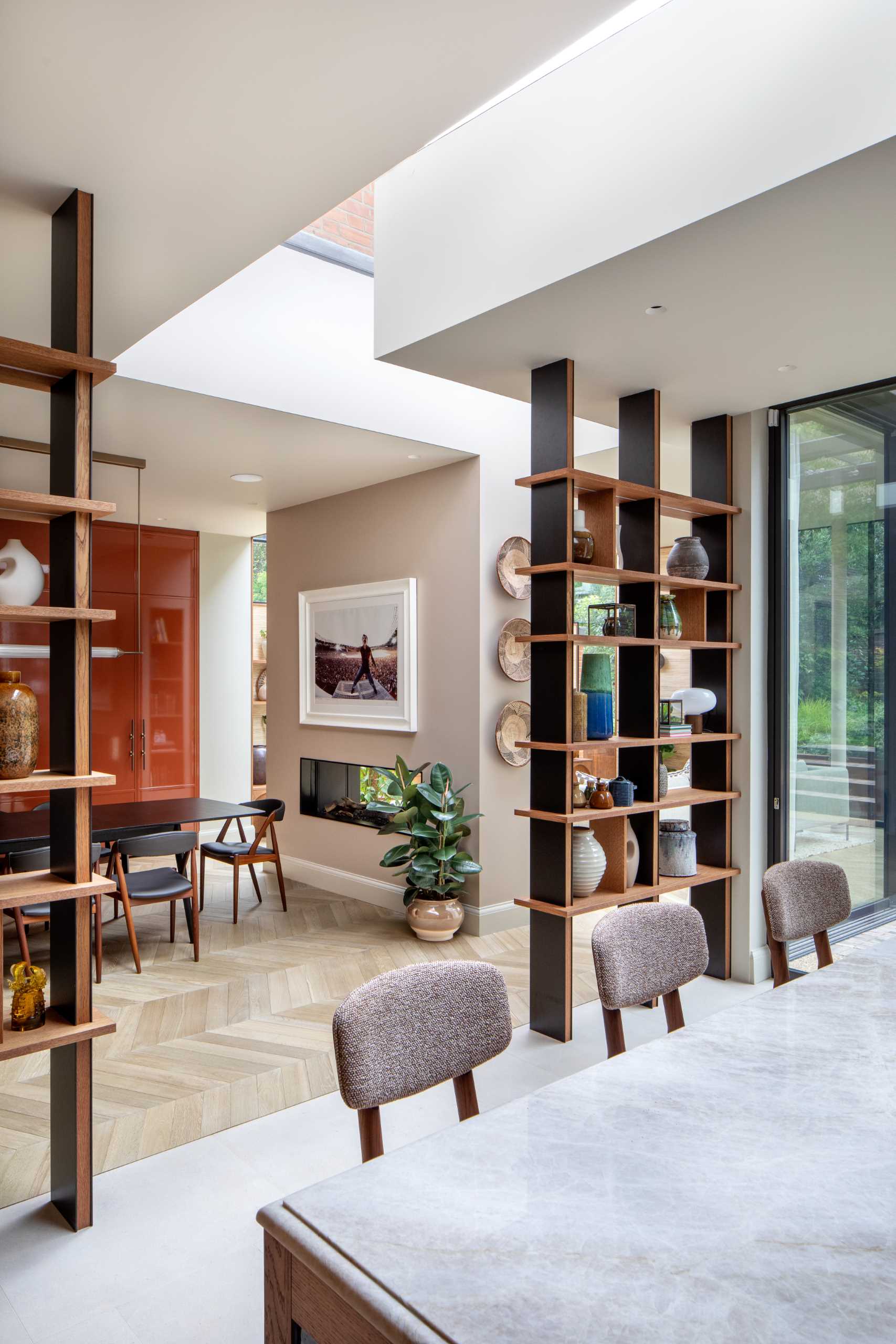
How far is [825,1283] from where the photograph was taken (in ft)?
3.19

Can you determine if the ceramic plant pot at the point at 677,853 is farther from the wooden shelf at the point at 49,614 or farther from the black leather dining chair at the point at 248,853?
the wooden shelf at the point at 49,614

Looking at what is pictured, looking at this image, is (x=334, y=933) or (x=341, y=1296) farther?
(x=334, y=933)

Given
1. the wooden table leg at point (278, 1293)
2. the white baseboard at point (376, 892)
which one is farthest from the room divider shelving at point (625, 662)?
the wooden table leg at point (278, 1293)

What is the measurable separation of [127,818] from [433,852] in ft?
5.40

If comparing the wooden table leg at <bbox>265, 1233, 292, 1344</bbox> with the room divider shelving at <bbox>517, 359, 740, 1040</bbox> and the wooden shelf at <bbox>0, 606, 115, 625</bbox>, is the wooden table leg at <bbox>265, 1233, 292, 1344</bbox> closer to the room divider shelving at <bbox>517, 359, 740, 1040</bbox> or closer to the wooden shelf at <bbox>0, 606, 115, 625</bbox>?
the wooden shelf at <bbox>0, 606, 115, 625</bbox>

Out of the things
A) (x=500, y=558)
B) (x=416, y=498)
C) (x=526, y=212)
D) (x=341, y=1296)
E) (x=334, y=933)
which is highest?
(x=526, y=212)

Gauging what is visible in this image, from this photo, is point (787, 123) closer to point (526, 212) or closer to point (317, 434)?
point (526, 212)

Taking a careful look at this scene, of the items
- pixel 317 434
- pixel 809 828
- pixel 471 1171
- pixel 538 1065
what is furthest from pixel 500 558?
pixel 471 1171

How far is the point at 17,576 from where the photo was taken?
2301mm

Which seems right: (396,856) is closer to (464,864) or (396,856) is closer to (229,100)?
(464,864)

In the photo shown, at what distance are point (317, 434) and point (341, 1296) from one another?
4054 mm

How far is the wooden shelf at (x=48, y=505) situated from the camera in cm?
211

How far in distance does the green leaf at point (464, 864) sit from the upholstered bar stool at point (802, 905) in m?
2.30

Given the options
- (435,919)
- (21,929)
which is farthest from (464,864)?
(21,929)
